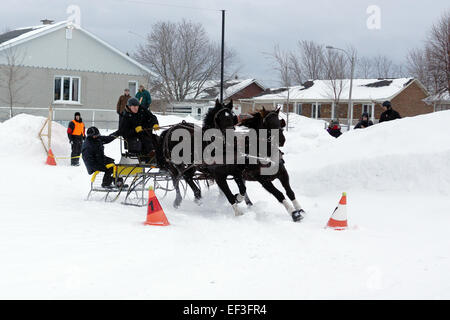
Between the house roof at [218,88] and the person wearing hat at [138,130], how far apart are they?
43.0m

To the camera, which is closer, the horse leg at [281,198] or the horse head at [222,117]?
the horse leg at [281,198]

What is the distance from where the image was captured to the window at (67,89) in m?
31.1

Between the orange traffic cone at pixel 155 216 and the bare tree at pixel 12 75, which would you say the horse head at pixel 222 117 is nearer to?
the orange traffic cone at pixel 155 216

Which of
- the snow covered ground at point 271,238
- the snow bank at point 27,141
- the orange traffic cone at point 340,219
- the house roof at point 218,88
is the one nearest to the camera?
the snow covered ground at point 271,238

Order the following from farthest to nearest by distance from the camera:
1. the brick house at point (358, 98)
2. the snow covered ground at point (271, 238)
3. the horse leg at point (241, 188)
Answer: the brick house at point (358, 98) → the horse leg at point (241, 188) → the snow covered ground at point (271, 238)

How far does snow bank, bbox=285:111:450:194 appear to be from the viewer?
29.8 feet

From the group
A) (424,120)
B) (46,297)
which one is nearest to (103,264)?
(46,297)

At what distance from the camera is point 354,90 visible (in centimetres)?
4912

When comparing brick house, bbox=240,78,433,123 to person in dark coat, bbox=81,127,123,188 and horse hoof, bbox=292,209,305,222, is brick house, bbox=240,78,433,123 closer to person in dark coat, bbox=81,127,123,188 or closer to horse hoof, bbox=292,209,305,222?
person in dark coat, bbox=81,127,123,188

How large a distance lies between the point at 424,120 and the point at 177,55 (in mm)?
43736

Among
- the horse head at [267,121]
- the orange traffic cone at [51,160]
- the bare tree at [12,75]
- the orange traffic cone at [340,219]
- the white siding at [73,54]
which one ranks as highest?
the white siding at [73,54]

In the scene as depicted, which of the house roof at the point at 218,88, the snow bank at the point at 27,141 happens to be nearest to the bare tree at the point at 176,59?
the house roof at the point at 218,88

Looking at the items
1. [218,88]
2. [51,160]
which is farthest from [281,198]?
[218,88]
